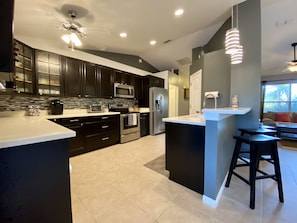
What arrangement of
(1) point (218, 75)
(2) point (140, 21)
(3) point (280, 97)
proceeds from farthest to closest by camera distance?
(3) point (280, 97) → (1) point (218, 75) → (2) point (140, 21)

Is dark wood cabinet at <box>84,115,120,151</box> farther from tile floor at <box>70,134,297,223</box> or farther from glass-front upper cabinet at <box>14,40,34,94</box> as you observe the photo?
glass-front upper cabinet at <box>14,40,34,94</box>

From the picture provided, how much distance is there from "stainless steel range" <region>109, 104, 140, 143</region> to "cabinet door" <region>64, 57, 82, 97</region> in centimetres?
109

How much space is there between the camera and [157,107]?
5188 mm

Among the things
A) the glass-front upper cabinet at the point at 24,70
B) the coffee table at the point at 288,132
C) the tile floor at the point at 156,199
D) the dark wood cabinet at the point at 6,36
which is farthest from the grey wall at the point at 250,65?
the glass-front upper cabinet at the point at 24,70

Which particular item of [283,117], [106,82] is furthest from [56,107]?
[283,117]

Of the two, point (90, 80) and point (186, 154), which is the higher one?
point (90, 80)

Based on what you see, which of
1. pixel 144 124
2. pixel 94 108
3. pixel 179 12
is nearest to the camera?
pixel 179 12

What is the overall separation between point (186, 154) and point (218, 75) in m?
2.29

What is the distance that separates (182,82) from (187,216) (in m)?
6.07

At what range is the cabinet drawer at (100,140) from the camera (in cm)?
336

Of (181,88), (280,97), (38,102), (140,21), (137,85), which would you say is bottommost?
(38,102)

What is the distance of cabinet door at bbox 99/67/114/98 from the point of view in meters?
3.98

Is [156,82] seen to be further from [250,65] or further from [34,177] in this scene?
[34,177]

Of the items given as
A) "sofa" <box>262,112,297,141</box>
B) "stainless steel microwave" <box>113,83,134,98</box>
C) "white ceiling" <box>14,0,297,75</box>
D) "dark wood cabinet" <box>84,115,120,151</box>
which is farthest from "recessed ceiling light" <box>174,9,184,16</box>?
"sofa" <box>262,112,297,141</box>
